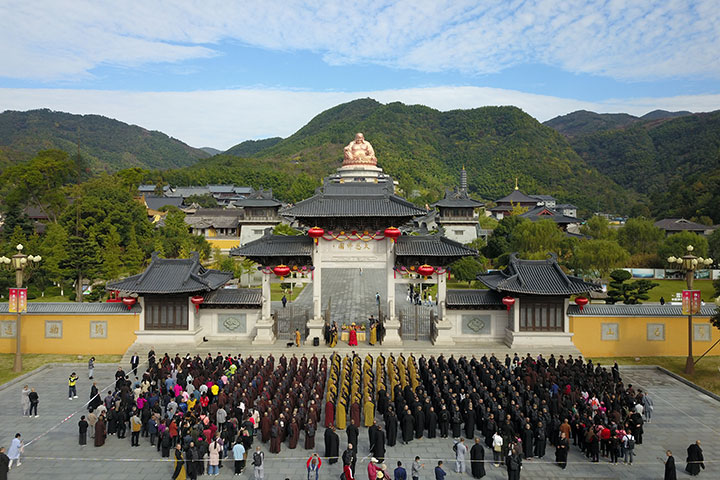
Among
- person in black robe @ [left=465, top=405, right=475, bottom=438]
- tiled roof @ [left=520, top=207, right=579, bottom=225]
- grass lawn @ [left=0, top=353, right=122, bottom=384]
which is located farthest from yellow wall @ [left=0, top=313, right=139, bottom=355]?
tiled roof @ [left=520, top=207, right=579, bottom=225]

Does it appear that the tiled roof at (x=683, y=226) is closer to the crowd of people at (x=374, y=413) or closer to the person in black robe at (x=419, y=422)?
the crowd of people at (x=374, y=413)

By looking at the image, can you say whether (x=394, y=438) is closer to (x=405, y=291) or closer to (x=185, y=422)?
(x=185, y=422)

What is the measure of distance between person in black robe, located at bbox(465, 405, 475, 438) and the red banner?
983 centimetres

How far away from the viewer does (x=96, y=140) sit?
498 ft

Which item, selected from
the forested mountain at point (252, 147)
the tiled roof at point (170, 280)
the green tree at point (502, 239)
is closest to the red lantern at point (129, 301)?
the tiled roof at point (170, 280)

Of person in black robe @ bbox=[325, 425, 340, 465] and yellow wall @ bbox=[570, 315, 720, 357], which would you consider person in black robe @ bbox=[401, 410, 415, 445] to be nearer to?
person in black robe @ bbox=[325, 425, 340, 465]

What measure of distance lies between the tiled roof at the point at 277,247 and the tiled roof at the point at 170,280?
1.50 meters

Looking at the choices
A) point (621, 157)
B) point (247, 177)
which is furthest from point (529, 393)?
point (621, 157)

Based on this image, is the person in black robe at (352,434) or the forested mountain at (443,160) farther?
the forested mountain at (443,160)

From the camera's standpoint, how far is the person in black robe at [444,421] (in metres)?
12.3

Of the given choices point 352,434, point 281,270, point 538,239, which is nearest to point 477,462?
point 352,434

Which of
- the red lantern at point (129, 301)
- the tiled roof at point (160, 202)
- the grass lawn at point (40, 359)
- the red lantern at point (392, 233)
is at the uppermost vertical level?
the tiled roof at point (160, 202)

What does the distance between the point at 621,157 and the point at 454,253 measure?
118 m

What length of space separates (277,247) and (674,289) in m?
26.9
